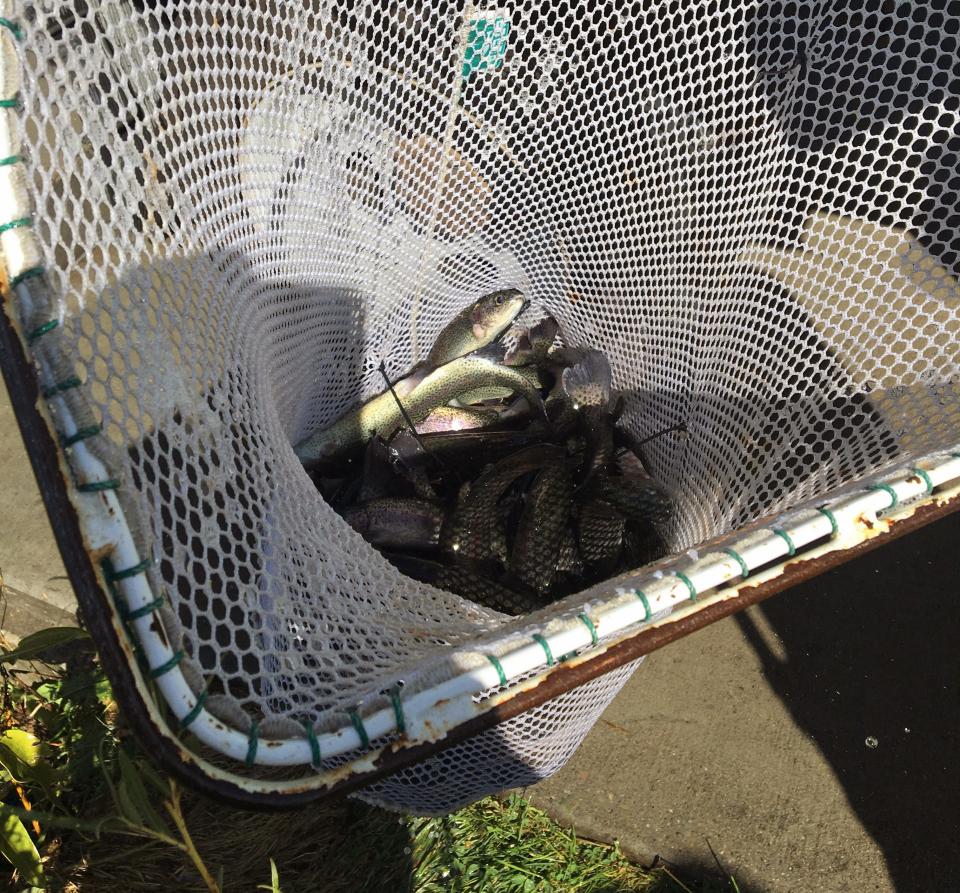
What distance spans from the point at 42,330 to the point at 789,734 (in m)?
2.74

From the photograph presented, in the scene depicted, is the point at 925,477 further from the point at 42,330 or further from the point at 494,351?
the point at 494,351

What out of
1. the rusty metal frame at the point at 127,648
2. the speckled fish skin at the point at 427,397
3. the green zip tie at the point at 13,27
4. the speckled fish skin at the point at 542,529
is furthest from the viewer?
the speckled fish skin at the point at 427,397

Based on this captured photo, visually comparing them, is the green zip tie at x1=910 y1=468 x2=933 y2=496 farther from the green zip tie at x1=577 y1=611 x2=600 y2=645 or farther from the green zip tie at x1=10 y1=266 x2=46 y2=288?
the green zip tie at x1=10 y1=266 x2=46 y2=288

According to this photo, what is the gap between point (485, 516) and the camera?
2318 mm

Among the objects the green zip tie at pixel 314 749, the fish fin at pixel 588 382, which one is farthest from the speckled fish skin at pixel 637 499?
the green zip tie at pixel 314 749

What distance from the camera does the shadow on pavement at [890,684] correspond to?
2.38m

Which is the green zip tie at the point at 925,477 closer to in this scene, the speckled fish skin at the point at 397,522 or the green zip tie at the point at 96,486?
the green zip tie at the point at 96,486

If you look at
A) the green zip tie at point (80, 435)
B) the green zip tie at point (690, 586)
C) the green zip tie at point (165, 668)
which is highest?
the green zip tie at point (80, 435)

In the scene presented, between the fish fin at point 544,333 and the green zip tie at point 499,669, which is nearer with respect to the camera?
the green zip tie at point 499,669

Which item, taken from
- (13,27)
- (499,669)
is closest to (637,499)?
(499,669)

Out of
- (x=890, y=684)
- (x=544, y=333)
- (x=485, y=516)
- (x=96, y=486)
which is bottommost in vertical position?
(x=890, y=684)

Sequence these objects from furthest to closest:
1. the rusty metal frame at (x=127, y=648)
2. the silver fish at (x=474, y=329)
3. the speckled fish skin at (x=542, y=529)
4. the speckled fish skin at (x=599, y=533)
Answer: the silver fish at (x=474, y=329) < the speckled fish skin at (x=599, y=533) < the speckled fish skin at (x=542, y=529) < the rusty metal frame at (x=127, y=648)

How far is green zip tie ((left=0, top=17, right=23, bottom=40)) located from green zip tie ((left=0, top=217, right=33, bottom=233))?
28 centimetres

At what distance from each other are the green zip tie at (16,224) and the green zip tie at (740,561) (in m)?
1.08
